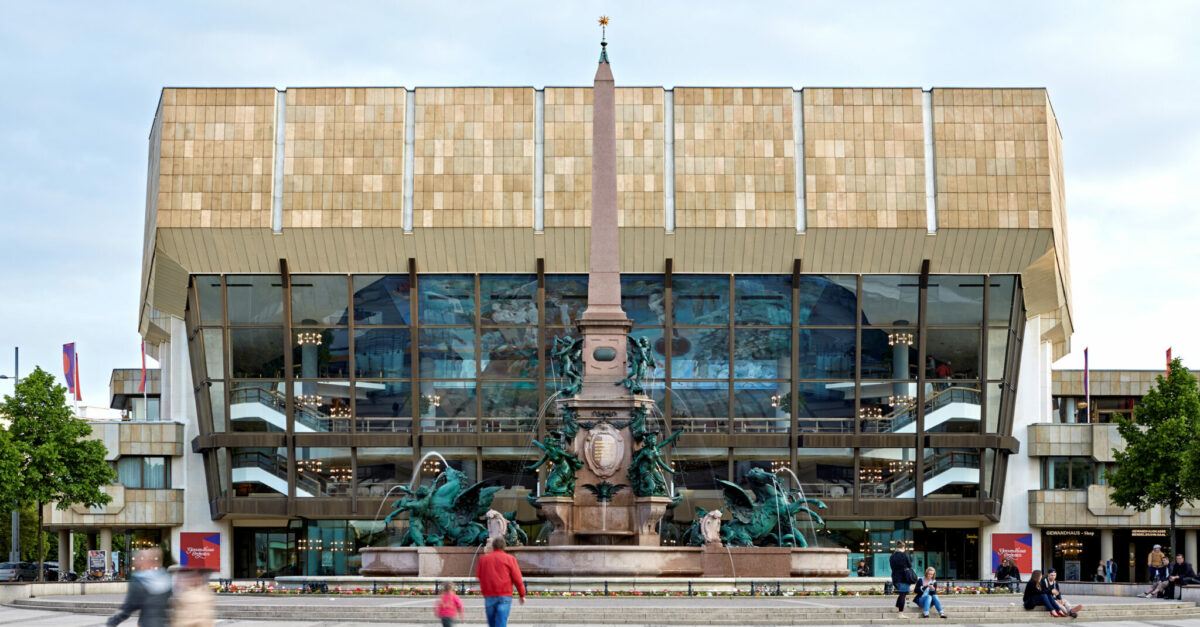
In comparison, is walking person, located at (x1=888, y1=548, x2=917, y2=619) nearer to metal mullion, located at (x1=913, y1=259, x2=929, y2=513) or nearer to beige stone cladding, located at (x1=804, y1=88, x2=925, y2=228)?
beige stone cladding, located at (x1=804, y1=88, x2=925, y2=228)

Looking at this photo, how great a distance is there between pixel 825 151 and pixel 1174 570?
28.4 meters

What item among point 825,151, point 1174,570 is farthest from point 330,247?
point 1174,570

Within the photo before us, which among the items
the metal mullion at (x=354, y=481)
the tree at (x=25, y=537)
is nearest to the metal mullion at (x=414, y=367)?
the metal mullion at (x=354, y=481)

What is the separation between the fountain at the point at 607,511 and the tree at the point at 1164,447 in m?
17.7

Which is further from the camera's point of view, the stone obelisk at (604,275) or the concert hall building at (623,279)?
the concert hall building at (623,279)

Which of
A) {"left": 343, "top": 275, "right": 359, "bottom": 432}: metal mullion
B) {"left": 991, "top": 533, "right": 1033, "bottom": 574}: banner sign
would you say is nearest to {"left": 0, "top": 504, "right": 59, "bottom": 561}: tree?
{"left": 343, "top": 275, "right": 359, "bottom": 432}: metal mullion

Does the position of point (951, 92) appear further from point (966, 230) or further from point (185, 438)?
point (185, 438)

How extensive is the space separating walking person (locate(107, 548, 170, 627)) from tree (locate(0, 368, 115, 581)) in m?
39.6

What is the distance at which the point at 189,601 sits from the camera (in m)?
15.3

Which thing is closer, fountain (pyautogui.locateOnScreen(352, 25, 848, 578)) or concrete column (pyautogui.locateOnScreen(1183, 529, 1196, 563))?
fountain (pyautogui.locateOnScreen(352, 25, 848, 578))

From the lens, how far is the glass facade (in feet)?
218

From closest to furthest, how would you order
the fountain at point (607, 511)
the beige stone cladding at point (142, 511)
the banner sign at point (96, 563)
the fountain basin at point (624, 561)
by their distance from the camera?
the fountain basin at point (624, 561) → the fountain at point (607, 511) → the banner sign at point (96, 563) → the beige stone cladding at point (142, 511)

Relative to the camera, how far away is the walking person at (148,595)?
15.1 m

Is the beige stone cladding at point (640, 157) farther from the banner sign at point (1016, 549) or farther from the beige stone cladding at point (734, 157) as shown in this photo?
the banner sign at point (1016, 549)
